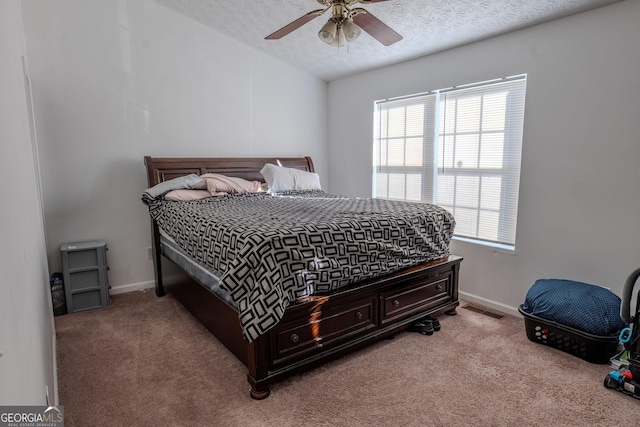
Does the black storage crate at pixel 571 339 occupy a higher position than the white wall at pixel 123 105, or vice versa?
the white wall at pixel 123 105

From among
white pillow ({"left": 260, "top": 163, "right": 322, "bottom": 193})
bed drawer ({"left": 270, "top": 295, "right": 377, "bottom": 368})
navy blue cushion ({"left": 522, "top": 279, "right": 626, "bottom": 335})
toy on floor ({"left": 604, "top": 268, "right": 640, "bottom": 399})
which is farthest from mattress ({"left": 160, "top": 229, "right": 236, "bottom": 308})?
toy on floor ({"left": 604, "top": 268, "right": 640, "bottom": 399})

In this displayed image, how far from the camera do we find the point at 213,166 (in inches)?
154

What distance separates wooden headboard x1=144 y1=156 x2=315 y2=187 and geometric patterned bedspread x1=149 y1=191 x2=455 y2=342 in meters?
0.42

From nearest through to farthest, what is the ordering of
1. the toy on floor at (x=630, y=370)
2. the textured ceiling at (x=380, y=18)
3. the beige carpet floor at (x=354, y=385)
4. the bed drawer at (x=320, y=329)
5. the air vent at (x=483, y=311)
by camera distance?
the beige carpet floor at (x=354, y=385) < the toy on floor at (x=630, y=370) < the bed drawer at (x=320, y=329) < the textured ceiling at (x=380, y=18) < the air vent at (x=483, y=311)

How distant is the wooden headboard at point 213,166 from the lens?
3588 millimetres

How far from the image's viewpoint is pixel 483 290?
343 cm

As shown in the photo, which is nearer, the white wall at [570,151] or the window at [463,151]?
the white wall at [570,151]

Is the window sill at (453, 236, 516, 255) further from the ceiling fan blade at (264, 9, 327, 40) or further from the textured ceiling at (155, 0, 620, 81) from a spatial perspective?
the ceiling fan blade at (264, 9, 327, 40)

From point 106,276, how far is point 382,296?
2.47m

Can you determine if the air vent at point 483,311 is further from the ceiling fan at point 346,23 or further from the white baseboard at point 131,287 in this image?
the white baseboard at point 131,287

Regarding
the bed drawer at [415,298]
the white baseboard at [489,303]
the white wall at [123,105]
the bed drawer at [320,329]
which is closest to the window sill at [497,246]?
the white baseboard at [489,303]

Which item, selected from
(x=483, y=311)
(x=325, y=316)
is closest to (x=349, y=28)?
(x=325, y=316)

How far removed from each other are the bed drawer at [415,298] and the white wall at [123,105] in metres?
2.55

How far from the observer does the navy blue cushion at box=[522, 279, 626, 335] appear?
2.33m
